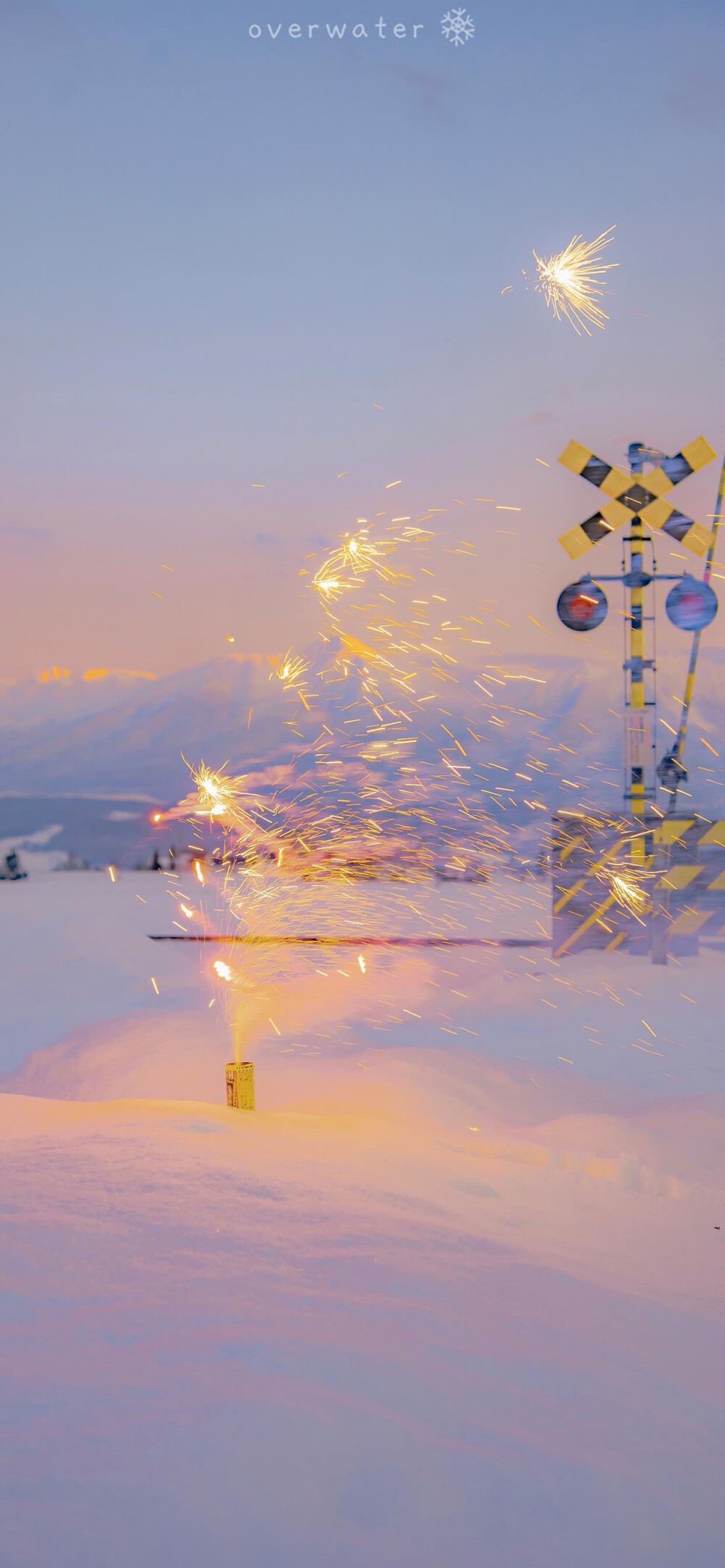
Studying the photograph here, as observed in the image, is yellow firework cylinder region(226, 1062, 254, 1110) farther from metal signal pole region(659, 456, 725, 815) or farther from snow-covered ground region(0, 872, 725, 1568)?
metal signal pole region(659, 456, 725, 815)

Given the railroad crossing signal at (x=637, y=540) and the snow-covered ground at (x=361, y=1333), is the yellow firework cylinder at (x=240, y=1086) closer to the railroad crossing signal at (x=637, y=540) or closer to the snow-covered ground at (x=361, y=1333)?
the snow-covered ground at (x=361, y=1333)

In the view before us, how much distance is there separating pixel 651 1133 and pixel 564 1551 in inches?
193

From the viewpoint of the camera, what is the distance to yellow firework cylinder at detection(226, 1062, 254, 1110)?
22.7 feet

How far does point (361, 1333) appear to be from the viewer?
3.43 m

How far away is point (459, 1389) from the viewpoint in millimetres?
3191

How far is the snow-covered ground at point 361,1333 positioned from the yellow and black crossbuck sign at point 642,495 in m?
7.04

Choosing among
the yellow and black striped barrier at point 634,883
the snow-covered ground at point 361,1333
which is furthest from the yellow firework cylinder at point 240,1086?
the yellow and black striped barrier at point 634,883

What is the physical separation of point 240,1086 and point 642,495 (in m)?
8.75

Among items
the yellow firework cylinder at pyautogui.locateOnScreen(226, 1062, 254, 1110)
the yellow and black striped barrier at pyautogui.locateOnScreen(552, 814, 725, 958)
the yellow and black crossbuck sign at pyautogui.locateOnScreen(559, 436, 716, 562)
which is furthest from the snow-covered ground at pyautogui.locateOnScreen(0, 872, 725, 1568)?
the yellow and black crossbuck sign at pyautogui.locateOnScreen(559, 436, 716, 562)

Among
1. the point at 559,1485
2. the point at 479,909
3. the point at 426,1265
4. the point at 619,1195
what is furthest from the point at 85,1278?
the point at 479,909

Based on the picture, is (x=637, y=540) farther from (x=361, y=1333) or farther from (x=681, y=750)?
(x=361, y=1333)

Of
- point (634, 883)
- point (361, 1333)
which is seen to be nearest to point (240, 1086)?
point (361, 1333)

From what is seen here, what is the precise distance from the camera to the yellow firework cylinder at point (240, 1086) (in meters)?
6.92

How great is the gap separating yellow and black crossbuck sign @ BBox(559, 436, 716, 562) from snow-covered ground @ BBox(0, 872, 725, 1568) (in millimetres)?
7042
